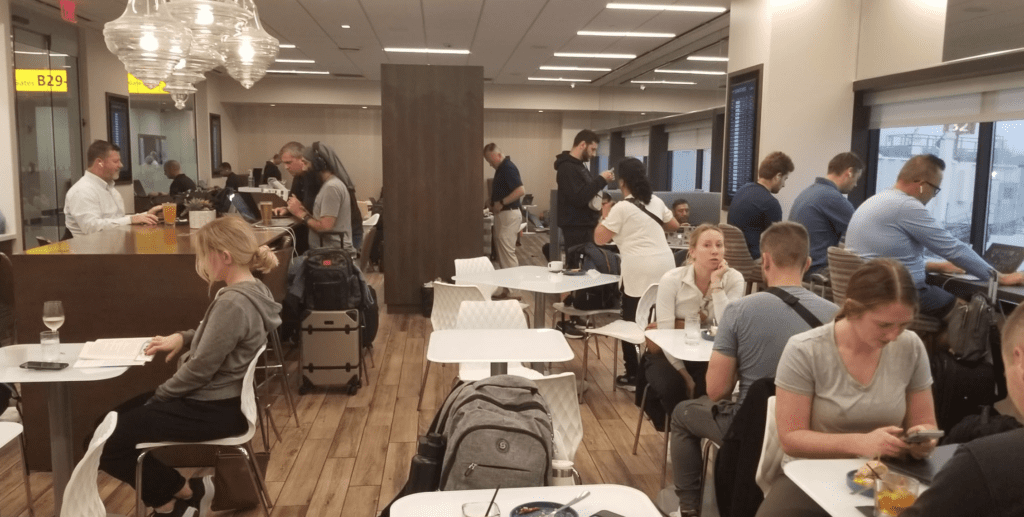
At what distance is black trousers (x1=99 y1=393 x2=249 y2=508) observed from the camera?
301 cm

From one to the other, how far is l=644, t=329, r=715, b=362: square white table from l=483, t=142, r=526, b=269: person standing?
4.80 metres

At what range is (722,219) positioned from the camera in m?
7.54

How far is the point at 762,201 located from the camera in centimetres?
586

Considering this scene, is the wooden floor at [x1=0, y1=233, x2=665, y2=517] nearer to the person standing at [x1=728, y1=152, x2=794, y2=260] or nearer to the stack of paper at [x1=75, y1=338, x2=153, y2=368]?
the stack of paper at [x1=75, y1=338, x2=153, y2=368]

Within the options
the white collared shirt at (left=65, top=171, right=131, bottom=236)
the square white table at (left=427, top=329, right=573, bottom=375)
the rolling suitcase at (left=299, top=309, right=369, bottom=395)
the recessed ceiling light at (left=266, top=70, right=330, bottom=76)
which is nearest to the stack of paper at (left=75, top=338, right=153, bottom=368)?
the square white table at (left=427, top=329, right=573, bottom=375)

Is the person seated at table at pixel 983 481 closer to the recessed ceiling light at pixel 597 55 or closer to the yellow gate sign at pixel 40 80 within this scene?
the yellow gate sign at pixel 40 80

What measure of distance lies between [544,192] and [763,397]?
1602 cm

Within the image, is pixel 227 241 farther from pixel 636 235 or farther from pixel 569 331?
pixel 569 331

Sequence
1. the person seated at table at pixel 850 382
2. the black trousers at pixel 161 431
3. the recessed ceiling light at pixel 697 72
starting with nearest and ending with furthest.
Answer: the person seated at table at pixel 850 382 → the black trousers at pixel 161 431 → the recessed ceiling light at pixel 697 72

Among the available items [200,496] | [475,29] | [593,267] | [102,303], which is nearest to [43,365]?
[200,496]

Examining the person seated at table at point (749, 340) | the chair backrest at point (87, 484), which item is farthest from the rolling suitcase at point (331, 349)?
the chair backrest at point (87, 484)

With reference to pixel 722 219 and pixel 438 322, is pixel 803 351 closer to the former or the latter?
pixel 438 322

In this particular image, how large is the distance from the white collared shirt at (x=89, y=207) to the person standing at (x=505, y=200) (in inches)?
154

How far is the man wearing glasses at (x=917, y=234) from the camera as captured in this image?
4.22m
